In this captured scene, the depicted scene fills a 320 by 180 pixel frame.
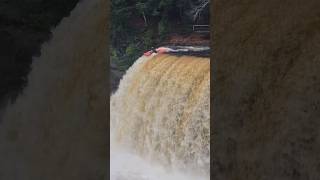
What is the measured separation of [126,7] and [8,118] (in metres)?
14.6

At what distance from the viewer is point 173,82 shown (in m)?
6.36

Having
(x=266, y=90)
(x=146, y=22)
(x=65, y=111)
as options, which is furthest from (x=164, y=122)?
(x=146, y=22)

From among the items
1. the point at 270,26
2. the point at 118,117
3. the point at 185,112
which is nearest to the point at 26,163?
the point at 270,26

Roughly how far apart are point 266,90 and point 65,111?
682 millimetres

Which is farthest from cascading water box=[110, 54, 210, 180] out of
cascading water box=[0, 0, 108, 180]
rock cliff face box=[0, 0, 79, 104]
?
rock cliff face box=[0, 0, 79, 104]

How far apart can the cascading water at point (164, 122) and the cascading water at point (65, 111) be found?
12.4ft

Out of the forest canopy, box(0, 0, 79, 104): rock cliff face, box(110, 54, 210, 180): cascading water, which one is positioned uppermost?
the forest canopy

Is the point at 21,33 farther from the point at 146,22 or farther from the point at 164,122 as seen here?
the point at 146,22

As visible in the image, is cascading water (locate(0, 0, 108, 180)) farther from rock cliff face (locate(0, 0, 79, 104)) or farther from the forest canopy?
the forest canopy

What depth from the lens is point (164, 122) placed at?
634 cm

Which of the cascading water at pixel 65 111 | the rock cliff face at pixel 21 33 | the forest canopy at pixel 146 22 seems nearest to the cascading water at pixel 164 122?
the cascading water at pixel 65 111

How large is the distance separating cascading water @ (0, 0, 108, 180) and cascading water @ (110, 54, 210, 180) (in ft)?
12.4

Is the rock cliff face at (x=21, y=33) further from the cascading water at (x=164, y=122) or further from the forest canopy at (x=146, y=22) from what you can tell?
the forest canopy at (x=146, y=22)

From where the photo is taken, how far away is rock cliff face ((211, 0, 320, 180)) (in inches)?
61.5
